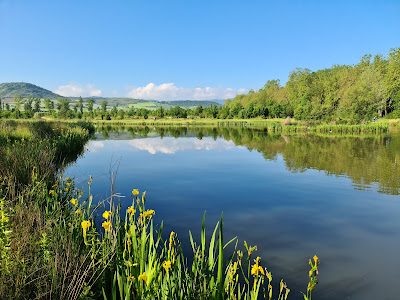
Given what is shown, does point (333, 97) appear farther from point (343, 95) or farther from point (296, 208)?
point (296, 208)

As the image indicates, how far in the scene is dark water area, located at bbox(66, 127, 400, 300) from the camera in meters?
4.98

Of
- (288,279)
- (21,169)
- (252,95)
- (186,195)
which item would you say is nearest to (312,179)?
(186,195)

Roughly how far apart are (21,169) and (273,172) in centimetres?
1090

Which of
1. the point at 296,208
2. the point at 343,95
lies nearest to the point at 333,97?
the point at 343,95

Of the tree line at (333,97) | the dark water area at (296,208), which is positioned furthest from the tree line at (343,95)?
the dark water area at (296,208)

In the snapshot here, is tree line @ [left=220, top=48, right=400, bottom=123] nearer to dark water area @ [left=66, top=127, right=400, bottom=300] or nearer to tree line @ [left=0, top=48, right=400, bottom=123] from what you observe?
tree line @ [left=0, top=48, right=400, bottom=123]

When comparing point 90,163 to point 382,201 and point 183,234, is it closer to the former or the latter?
point 183,234

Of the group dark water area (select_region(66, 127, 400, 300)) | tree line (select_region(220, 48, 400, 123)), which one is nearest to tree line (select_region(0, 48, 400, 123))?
tree line (select_region(220, 48, 400, 123))

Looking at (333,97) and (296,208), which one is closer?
(296,208)

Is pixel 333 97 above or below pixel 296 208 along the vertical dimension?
above

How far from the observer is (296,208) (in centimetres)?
842

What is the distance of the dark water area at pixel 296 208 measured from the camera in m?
4.98

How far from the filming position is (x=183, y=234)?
6426 millimetres

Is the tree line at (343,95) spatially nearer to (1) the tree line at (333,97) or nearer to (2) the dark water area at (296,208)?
(1) the tree line at (333,97)
